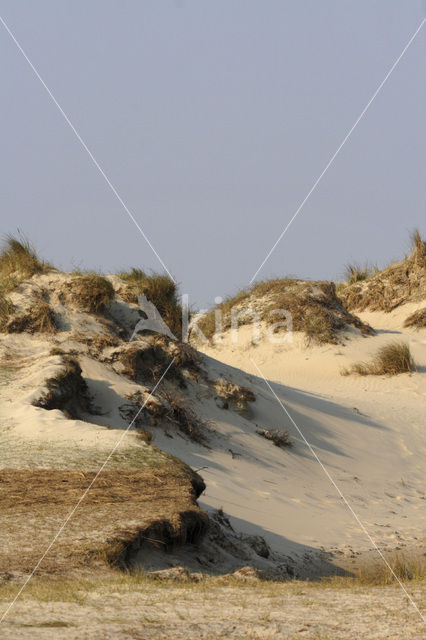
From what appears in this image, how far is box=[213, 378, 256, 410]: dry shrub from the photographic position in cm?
1216

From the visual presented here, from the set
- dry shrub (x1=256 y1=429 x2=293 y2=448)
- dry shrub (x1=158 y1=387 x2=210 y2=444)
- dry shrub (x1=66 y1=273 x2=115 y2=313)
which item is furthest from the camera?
dry shrub (x1=66 y1=273 x2=115 y2=313)

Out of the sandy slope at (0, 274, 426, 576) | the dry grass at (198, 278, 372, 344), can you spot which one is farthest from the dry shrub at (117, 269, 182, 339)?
the dry grass at (198, 278, 372, 344)

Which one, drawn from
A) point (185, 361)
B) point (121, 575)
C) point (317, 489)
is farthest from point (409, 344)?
point (121, 575)

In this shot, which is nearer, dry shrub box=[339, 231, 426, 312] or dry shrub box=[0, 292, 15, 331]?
dry shrub box=[0, 292, 15, 331]

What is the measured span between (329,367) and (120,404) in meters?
10.5

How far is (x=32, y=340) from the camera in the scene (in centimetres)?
1185

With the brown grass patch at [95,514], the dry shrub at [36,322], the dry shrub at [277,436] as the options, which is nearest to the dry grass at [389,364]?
the dry shrub at [277,436]

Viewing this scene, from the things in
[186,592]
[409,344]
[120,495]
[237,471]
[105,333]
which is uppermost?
[105,333]

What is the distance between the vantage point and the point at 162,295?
13641 mm

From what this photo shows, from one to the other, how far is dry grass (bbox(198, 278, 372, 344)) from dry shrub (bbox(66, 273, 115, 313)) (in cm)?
971

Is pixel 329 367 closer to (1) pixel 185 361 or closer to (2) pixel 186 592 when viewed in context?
(1) pixel 185 361

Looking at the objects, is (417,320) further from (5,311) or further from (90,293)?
(5,311)

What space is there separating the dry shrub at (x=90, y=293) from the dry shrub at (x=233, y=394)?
2383 millimetres

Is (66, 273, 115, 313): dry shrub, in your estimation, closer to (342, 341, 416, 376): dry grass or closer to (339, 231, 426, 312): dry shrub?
(342, 341, 416, 376): dry grass
